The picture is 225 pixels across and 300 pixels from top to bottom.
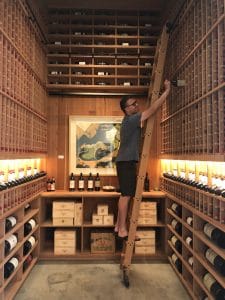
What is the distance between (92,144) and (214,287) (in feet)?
8.61

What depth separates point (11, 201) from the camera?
8.40 feet

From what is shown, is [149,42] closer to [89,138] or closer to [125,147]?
[89,138]

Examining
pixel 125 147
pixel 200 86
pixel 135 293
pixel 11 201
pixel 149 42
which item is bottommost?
pixel 135 293

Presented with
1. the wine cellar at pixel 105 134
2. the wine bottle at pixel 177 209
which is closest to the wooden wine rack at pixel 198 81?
the wine cellar at pixel 105 134

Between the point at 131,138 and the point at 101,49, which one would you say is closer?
the point at 131,138

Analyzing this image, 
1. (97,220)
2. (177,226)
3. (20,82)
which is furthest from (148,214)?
(20,82)

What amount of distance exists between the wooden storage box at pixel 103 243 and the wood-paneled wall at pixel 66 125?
32.4 inches

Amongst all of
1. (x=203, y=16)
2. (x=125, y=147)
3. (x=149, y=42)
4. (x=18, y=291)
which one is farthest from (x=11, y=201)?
(x=149, y=42)

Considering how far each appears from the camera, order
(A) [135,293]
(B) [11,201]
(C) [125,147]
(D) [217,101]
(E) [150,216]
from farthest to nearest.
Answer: (E) [150,216], (C) [125,147], (A) [135,293], (B) [11,201], (D) [217,101]

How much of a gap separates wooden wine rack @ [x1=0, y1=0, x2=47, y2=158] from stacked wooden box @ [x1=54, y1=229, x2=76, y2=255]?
3.85 feet

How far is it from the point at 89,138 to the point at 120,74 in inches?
44.5

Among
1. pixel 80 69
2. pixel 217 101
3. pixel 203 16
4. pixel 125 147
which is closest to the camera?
pixel 217 101

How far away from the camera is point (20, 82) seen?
282cm

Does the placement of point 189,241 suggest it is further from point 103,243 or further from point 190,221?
point 103,243
